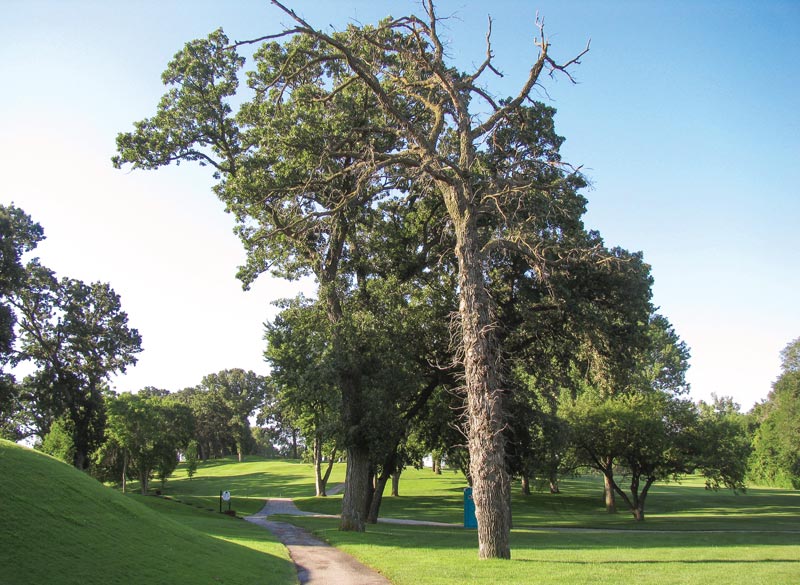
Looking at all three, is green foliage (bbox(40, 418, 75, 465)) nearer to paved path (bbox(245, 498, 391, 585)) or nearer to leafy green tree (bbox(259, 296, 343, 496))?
leafy green tree (bbox(259, 296, 343, 496))

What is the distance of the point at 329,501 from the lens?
50656 millimetres

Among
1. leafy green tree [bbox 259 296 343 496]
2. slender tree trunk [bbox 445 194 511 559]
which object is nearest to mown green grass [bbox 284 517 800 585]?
slender tree trunk [bbox 445 194 511 559]

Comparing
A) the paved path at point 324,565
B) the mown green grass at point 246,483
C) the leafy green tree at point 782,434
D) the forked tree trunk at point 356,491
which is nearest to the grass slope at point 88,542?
the paved path at point 324,565

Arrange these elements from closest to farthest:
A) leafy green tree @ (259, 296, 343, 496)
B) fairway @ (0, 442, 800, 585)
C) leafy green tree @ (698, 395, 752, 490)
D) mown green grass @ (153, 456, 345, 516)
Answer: fairway @ (0, 442, 800, 585) → leafy green tree @ (259, 296, 343, 496) → leafy green tree @ (698, 395, 752, 490) → mown green grass @ (153, 456, 345, 516)

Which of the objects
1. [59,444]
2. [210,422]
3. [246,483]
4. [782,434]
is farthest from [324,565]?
[210,422]

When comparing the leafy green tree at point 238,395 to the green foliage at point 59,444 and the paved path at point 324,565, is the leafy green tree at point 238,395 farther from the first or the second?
the paved path at point 324,565

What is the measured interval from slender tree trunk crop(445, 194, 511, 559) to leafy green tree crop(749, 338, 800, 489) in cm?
6290

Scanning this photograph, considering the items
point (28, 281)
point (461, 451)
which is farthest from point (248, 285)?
Answer: point (28, 281)

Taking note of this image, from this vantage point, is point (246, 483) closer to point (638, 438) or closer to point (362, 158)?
point (638, 438)

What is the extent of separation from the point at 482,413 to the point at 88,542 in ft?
26.1

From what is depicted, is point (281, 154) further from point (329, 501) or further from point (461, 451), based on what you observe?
point (329, 501)

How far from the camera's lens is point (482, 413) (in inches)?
515

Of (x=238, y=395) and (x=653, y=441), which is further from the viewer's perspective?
(x=238, y=395)

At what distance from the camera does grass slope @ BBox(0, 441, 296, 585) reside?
8023 millimetres
